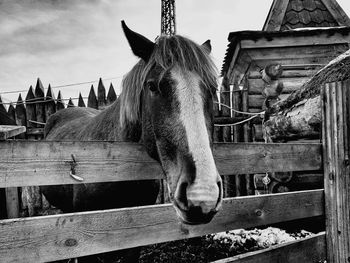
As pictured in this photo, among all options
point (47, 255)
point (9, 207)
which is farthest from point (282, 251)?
point (9, 207)

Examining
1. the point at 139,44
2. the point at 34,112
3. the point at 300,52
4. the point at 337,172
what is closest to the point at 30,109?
Result: the point at 34,112

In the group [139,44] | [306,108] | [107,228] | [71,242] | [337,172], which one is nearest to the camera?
[71,242]

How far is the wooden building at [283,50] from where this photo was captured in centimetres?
557

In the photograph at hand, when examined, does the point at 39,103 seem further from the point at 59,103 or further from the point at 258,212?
the point at 258,212

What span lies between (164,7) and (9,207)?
72.2 feet

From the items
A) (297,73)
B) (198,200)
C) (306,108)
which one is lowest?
(198,200)

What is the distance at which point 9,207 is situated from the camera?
12.9 feet

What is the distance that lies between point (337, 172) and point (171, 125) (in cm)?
163

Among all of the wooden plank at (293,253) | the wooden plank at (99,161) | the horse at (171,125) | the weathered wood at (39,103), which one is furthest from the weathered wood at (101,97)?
the wooden plank at (293,253)

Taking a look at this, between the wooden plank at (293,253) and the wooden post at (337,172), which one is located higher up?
the wooden post at (337,172)

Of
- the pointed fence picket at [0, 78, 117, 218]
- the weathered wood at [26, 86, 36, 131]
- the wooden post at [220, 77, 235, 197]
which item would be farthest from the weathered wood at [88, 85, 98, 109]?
the wooden post at [220, 77, 235, 197]

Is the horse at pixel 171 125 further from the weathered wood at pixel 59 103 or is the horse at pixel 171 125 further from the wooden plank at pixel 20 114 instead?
the wooden plank at pixel 20 114

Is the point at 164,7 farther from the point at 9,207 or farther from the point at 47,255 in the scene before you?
the point at 47,255

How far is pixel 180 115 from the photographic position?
137 cm
